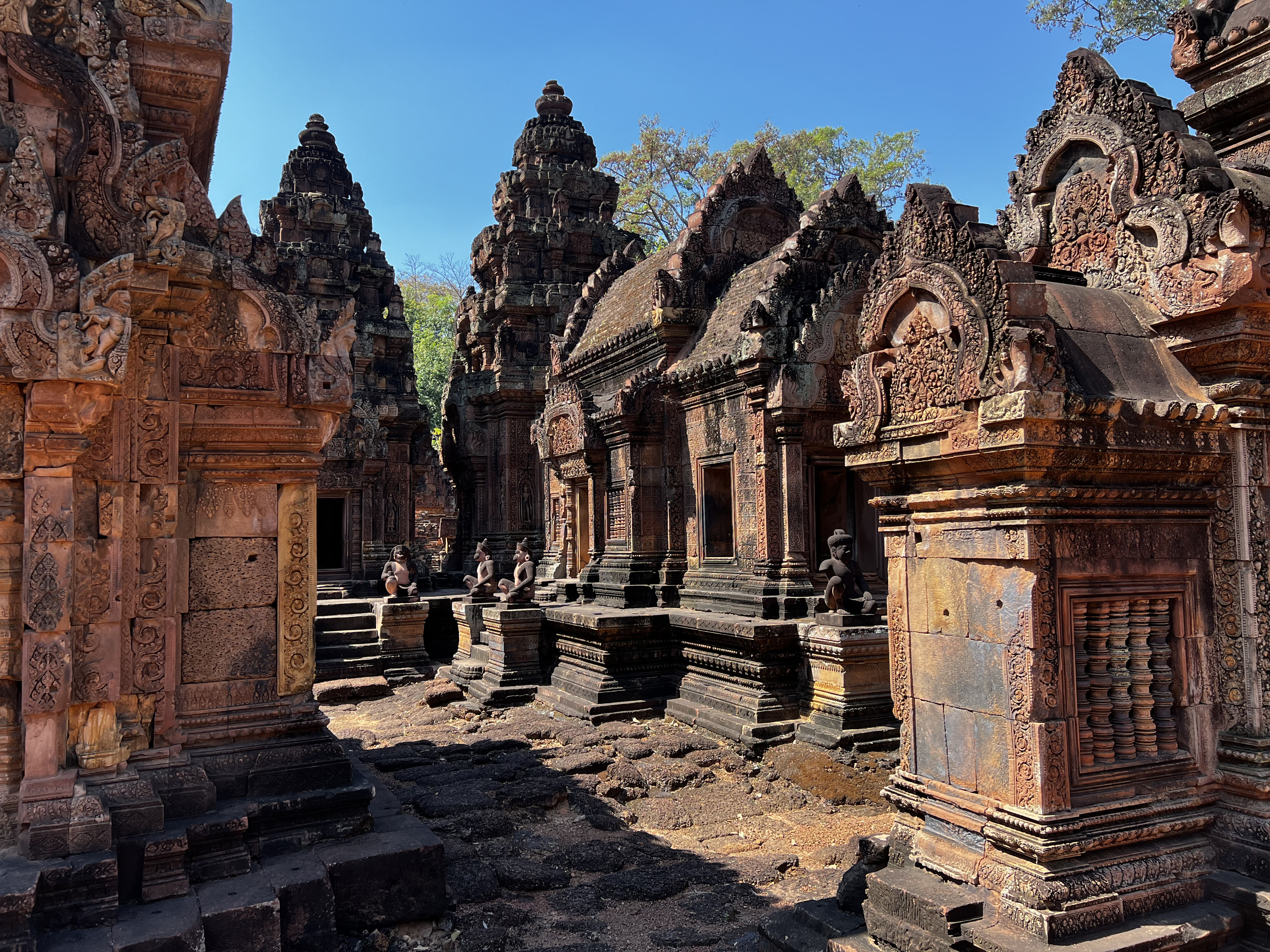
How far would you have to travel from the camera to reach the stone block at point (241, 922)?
420 cm

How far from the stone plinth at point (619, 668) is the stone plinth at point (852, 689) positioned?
2568 mm

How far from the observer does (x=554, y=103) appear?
71.9 feet

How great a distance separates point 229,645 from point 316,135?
2305cm

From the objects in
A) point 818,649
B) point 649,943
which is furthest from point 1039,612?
point 818,649

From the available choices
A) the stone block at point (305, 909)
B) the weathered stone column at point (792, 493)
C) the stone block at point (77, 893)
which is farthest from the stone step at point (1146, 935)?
the weathered stone column at point (792, 493)

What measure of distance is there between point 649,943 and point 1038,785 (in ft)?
8.20

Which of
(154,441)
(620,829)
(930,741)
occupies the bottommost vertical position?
(620,829)

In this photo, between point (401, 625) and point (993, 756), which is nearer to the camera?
point (993, 756)

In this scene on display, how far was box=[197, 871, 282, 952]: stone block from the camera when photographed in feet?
13.8

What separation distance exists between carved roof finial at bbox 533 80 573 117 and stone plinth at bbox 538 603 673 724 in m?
15.1

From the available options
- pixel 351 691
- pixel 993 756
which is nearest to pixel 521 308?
pixel 351 691

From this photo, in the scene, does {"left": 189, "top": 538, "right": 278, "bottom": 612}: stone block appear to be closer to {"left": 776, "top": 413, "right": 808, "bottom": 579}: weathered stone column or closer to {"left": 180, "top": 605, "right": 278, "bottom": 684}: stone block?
{"left": 180, "top": 605, "right": 278, "bottom": 684}: stone block

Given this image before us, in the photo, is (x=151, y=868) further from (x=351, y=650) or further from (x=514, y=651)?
(x=351, y=650)

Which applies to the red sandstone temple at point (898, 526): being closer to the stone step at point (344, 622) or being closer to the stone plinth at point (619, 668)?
the stone plinth at point (619, 668)
